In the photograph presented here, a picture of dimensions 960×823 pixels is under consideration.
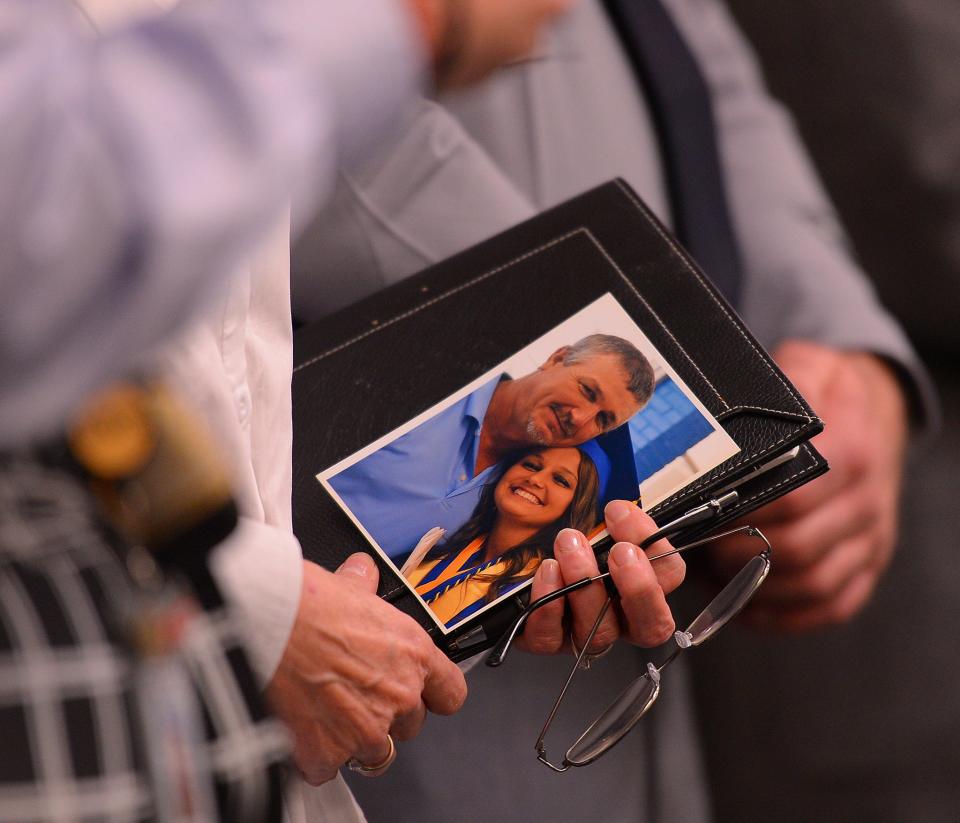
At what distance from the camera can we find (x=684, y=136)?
93 centimetres

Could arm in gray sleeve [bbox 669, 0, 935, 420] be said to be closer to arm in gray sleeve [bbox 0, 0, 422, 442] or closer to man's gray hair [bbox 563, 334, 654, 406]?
man's gray hair [bbox 563, 334, 654, 406]

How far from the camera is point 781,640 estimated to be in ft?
3.70

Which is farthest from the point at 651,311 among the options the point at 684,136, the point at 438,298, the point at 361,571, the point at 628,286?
the point at 684,136

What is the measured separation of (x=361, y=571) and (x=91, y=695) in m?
0.22

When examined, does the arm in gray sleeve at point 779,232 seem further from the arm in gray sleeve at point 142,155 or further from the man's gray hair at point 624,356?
the arm in gray sleeve at point 142,155

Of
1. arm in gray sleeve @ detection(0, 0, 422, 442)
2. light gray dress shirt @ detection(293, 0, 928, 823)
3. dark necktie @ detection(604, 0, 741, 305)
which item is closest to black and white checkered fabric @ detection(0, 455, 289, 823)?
arm in gray sleeve @ detection(0, 0, 422, 442)

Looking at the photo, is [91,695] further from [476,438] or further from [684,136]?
[684,136]

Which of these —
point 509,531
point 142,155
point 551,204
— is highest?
point 142,155

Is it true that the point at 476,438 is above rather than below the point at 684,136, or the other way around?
below

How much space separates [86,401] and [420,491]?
24 centimetres

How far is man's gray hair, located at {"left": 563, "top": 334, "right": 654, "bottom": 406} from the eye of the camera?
585 millimetres

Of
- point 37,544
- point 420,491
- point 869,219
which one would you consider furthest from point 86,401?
point 869,219

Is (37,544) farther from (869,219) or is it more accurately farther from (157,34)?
(869,219)

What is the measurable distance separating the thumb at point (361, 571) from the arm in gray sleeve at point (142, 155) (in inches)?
9.9
